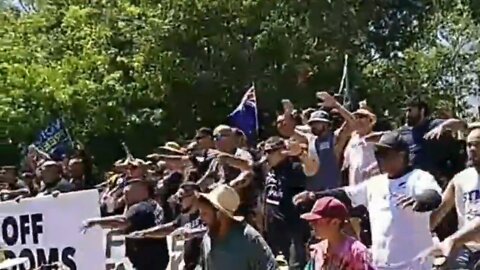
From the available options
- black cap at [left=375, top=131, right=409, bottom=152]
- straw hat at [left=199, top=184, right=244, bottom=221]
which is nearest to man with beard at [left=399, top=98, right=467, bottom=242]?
black cap at [left=375, top=131, right=409, bottom=152]

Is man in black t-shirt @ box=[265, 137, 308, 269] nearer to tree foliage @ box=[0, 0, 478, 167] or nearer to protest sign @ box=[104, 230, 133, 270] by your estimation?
protest sign @ box=[104, 230, 133, 270]

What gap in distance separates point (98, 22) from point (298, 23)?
567cm

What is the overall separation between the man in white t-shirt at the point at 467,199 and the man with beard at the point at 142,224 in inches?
144

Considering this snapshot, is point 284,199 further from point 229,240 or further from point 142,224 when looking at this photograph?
point 229,240

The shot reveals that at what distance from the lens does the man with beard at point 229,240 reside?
745cm

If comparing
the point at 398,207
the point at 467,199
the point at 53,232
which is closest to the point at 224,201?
the point at 398,207

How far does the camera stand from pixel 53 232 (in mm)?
12461

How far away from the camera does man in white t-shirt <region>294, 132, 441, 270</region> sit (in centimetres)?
748

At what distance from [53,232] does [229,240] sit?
532 cm

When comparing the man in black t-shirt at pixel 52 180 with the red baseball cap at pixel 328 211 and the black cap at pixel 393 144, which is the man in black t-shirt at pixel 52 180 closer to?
the black cap at pixel 393 144

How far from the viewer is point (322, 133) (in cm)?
1120

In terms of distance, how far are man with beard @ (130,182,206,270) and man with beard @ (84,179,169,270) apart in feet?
0.26

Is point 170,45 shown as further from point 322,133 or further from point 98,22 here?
point 322,133

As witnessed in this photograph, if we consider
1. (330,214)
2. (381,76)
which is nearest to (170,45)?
(381,76)
